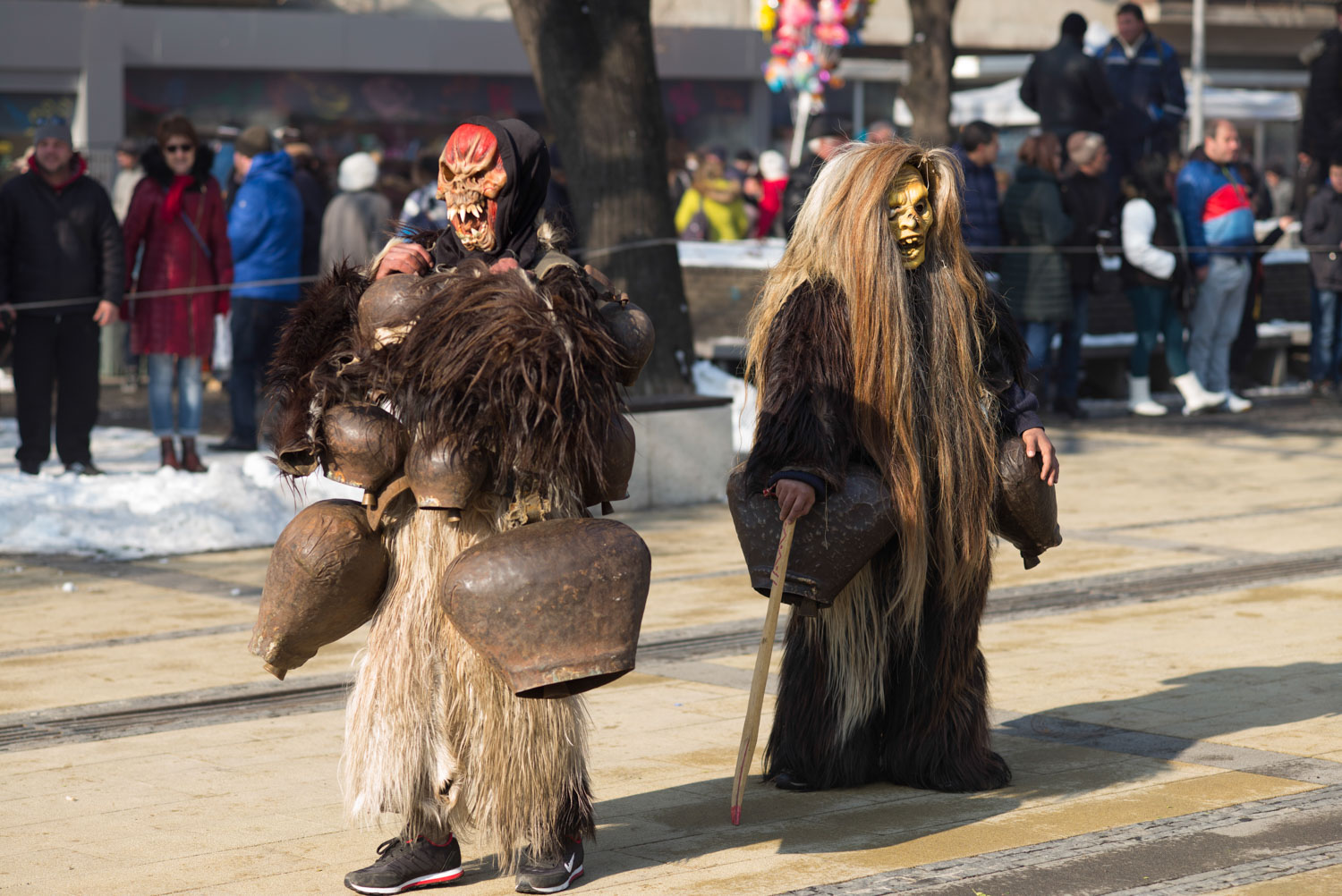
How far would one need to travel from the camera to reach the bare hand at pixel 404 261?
4277 millimetres

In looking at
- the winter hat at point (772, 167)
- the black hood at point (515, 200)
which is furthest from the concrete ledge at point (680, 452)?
the winter hat at point (772, 167)

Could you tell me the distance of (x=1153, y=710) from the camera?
5.96 m

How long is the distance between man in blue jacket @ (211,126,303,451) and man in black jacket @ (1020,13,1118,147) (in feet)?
22.1

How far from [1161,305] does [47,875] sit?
1160cm

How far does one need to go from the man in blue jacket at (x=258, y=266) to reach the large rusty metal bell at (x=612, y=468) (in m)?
8.40

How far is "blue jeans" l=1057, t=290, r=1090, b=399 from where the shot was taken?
14055mm

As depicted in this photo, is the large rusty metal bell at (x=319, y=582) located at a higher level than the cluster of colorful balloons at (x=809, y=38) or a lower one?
lower

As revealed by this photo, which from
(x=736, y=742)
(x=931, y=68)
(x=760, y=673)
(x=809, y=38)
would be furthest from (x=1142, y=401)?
(x=809, y=38)

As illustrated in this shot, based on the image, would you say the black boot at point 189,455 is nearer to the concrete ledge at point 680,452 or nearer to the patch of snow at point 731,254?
the concrete ledge at point 680,452

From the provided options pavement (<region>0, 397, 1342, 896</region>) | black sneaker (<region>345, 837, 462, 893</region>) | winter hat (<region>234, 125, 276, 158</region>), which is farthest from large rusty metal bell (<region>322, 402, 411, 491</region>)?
winter hat (<region>234, 125, 276, 158</region>)

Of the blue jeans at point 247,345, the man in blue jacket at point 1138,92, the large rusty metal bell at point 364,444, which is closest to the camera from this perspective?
the large rusty metal bell at point 364,444

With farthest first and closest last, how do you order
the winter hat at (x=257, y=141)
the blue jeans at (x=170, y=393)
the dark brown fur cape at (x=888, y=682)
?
1. the winter hat at (x=257, y=141)
2. the blue jeans at (x=170, y=393)
3. the dark brown fur cape at (x=888, y=682)

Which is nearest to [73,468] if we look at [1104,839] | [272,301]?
[272,301]

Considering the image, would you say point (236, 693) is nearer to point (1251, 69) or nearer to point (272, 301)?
point (272, 301)
